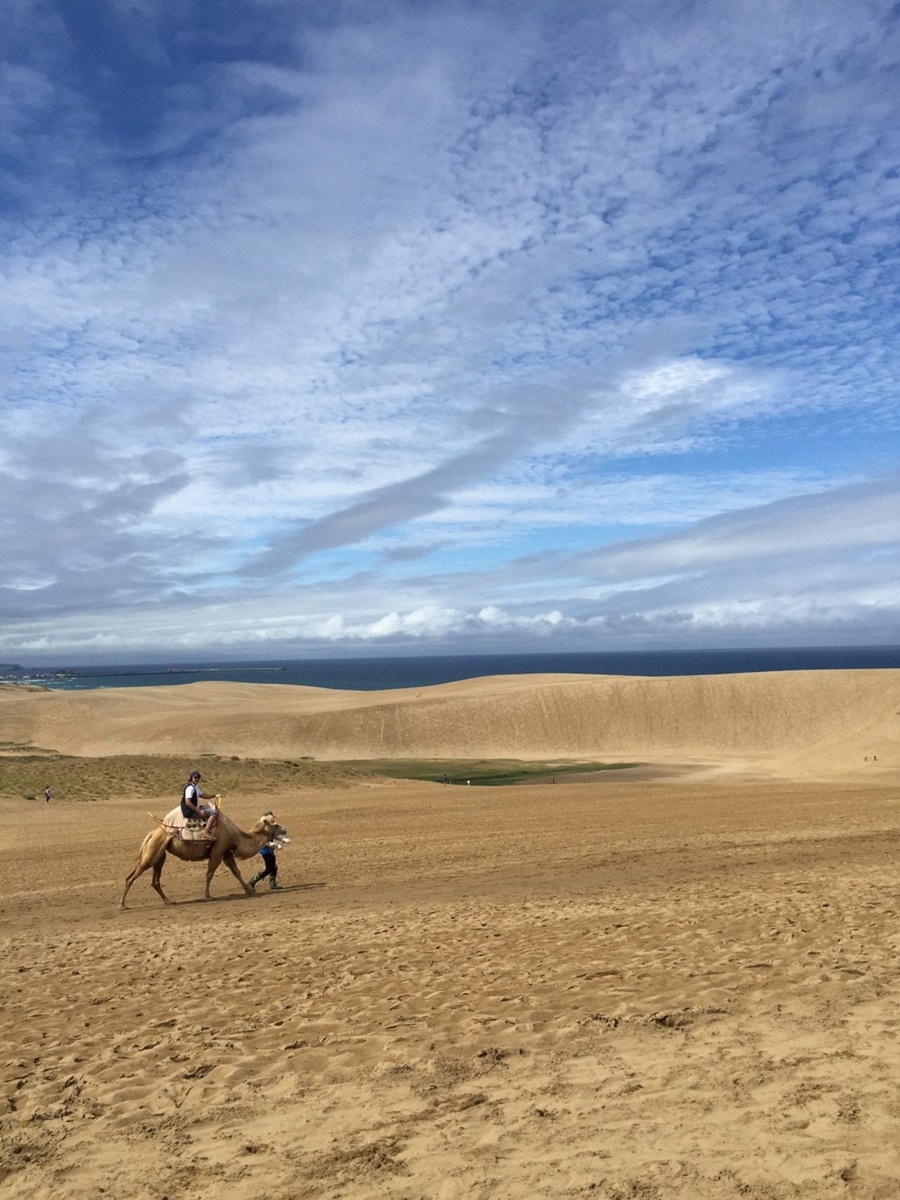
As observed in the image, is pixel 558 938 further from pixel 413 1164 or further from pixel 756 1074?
pixel 413 1164

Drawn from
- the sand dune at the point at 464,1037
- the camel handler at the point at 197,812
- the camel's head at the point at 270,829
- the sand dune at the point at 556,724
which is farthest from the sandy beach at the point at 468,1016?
the sand dune at the point at 556,724

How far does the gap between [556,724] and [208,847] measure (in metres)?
46.9

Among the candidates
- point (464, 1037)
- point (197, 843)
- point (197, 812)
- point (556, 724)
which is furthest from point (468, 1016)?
point (556, 724)

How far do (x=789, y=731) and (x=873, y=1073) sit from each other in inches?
2107

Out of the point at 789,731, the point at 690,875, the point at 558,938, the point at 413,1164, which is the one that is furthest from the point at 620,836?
the point at 789,731

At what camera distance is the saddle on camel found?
14.6 metres

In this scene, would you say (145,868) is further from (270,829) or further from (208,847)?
(270,829)

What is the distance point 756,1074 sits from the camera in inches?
255

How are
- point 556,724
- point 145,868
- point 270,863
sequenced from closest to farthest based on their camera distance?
point 145,868 < point 270,863 < point 556,724

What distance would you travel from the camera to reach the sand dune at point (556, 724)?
56.1 metres

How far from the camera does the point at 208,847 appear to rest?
49.2ft

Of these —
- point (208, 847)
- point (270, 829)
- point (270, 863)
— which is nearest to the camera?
point (208, 847)

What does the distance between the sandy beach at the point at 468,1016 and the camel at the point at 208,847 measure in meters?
0.55

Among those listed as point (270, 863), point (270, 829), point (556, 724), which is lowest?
point (556, 724)
